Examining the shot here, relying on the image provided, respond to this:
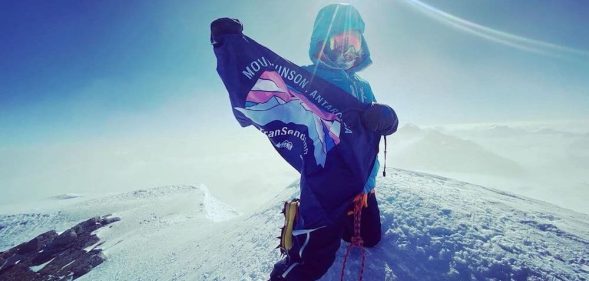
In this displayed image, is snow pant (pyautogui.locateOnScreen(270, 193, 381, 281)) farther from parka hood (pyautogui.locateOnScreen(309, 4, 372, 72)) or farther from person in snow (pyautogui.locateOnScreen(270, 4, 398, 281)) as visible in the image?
Result: parka hood (pyautogui.locateOnScreen(309, 4, 372, 72))

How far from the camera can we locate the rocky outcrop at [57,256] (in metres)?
15.5

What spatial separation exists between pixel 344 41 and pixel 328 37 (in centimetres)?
22

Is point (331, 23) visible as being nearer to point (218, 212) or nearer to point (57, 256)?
point (218, 212)

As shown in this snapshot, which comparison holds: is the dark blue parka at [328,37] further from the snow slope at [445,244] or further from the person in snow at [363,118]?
the snow slope at [445,244]

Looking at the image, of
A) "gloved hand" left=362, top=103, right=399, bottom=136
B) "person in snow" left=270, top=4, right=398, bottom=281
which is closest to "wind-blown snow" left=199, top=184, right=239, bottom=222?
"person in snow" left=270, top=4, right=398, bottom=281

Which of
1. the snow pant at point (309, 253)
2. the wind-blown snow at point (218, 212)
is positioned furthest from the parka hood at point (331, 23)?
the wind-blown snow at point (218, 212)

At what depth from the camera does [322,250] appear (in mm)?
2922

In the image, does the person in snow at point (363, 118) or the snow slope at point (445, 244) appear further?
the snow slope at point (445, 244)

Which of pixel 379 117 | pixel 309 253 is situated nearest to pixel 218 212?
pixel 309 253

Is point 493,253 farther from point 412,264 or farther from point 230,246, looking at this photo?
point 230,246

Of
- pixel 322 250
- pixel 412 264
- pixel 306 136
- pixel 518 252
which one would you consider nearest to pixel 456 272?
pixel 412 264

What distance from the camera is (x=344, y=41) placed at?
11.2ft

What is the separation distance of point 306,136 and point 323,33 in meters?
1.42

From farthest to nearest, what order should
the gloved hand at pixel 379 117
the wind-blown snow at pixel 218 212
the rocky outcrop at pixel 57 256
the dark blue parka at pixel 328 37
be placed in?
1. the wind-blown snow at pixel 218 212
2. the rocky outcrop at pixel 57 256
3. the dark blue parka at pixel 328 37
4. the gloved hand at pixel 379 117
